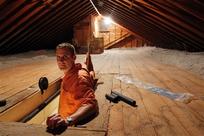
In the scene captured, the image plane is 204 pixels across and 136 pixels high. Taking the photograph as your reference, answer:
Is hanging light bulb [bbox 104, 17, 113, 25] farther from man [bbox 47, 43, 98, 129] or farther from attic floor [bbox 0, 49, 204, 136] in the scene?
man [bbox 47, 43, 98, 129]

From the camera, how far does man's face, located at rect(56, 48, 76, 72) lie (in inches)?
81.7

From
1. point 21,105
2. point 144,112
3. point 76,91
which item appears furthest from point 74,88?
point 21,105

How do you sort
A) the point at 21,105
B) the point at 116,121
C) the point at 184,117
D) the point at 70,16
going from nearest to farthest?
the point at 116,121 → the point at 184,117 → the point at 21,105 → the point at 70,16

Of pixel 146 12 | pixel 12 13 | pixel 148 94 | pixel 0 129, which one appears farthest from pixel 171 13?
pixel 0 129

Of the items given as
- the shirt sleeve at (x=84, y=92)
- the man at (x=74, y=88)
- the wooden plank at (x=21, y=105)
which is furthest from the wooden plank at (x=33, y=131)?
the wooden plank at (x=21, y=105)

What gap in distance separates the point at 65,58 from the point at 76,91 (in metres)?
0.34

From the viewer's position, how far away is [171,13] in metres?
5.36

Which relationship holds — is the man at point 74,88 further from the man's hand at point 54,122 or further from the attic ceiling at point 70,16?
the attic ceiling at point 70,16

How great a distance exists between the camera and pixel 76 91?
2016 mm

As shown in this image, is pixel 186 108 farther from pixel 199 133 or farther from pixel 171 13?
pixel 171 13

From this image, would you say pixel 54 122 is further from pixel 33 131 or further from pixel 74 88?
pixel 74 88

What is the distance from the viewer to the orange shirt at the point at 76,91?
200cm

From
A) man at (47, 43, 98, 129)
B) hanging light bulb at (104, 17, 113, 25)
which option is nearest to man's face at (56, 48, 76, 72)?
man at (47, 43, 98, 129)

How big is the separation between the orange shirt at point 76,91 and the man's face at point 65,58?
62 millimetres
